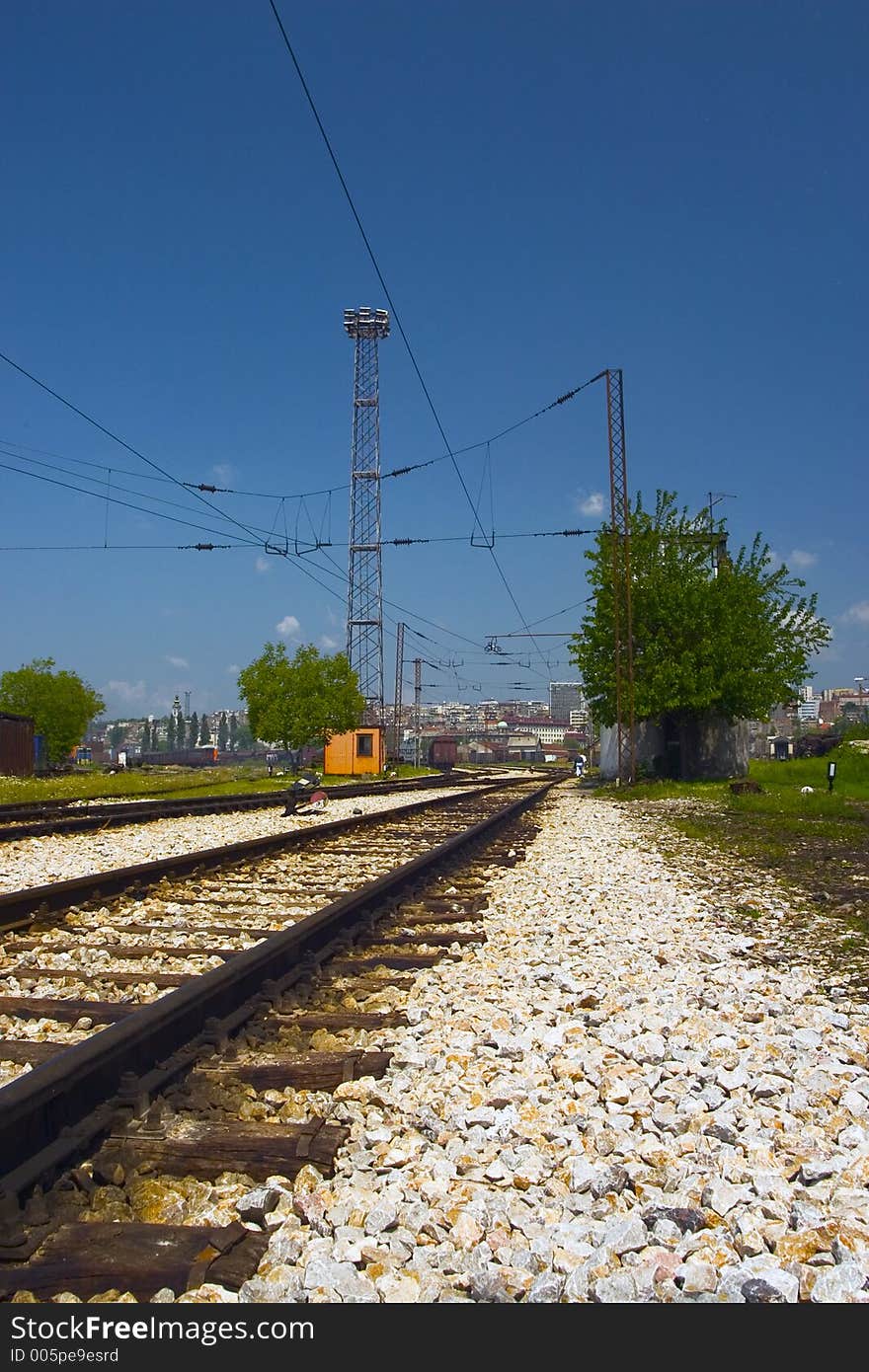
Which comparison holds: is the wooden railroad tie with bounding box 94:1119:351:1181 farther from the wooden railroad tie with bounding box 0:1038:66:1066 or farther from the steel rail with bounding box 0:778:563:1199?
the wooden railroad tie with bounding box 0:1038:66:1066

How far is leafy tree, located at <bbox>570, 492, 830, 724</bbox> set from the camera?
3244 cm

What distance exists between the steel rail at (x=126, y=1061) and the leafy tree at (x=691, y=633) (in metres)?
27.9

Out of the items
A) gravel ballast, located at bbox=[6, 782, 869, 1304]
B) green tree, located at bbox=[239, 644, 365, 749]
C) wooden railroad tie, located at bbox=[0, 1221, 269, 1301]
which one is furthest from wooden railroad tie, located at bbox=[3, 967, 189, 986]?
green tree, located at bbox=[239, 644, 365, 749]

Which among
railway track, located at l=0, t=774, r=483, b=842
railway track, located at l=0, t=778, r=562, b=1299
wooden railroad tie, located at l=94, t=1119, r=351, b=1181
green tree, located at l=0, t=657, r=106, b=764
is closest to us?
railway track, located at l=0, t=778, r=562, b=1299

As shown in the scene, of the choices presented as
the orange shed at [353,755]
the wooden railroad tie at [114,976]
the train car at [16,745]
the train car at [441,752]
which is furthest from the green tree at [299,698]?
the wooden railroad tie at [114,976]

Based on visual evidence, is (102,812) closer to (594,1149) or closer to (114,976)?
(114,976)

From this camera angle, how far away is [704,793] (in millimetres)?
27734

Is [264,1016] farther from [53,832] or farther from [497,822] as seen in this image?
[497,822]

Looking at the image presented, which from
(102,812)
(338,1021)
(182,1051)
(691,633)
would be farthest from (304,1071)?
(691,633)

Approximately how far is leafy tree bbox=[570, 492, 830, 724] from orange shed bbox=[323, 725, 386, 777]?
2197 cm

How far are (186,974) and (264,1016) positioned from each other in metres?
0.89

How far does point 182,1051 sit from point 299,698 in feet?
159
